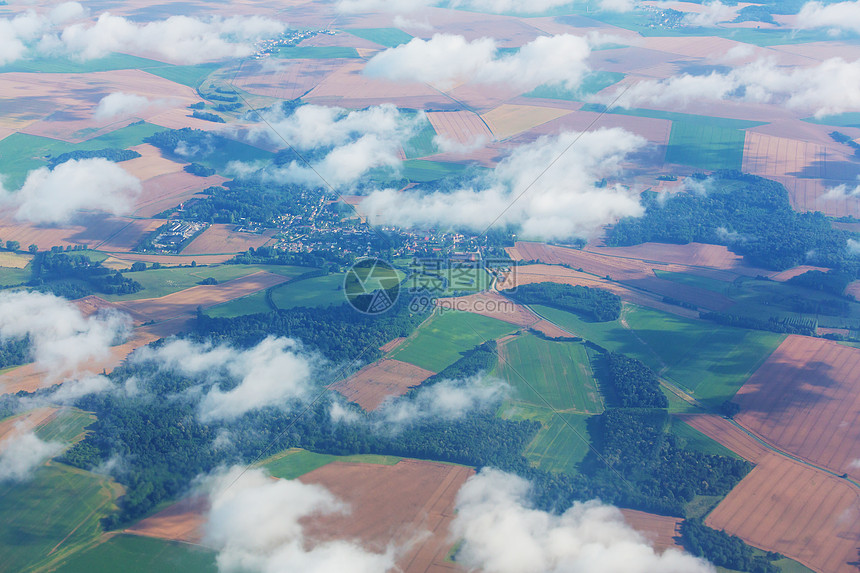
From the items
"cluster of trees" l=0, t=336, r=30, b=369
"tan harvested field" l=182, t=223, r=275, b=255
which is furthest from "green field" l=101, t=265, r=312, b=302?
"cluster of trees" l=0, t=336, r=30, b=369

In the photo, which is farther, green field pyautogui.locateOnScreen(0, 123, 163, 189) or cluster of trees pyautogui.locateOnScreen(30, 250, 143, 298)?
green field pyautogui.locateOnScreen(0, 123, 163, 189)

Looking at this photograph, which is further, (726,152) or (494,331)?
(726,152)

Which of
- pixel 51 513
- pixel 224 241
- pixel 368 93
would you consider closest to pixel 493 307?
pixel 224 241

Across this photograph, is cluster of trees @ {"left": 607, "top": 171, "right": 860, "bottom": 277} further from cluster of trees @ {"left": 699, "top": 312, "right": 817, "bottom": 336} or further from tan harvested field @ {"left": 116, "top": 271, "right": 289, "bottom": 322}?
tan harvested field @ {"left": 116, "top": 271, "right": 289, "bottom": 322}

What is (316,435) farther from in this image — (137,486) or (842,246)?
(842,246)

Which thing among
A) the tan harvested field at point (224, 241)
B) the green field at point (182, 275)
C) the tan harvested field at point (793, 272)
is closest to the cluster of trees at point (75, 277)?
the green field at point (182, 275)

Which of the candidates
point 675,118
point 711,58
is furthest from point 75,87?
point 711,58
